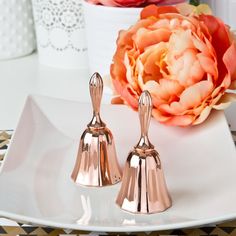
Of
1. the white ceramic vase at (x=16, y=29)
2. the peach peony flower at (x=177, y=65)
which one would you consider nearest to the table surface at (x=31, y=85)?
the white ceramic vase at (x=16, y=29)

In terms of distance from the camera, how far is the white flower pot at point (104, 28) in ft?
2.67

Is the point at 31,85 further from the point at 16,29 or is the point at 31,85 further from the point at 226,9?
the point at 226,9

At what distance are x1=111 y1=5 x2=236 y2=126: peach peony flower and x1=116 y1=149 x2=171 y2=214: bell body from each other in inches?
4.7

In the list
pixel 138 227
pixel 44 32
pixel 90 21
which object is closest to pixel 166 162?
pixel 138 227

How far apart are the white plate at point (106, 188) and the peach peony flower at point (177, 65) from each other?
3 centimetres

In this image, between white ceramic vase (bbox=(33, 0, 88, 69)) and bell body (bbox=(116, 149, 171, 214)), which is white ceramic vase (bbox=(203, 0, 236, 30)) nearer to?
white ceramic vase (bbox=(33, 0, 88, 69))

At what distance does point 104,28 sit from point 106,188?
293 mm

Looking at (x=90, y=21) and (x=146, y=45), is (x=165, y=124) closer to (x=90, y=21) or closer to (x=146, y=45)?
(x=146, y=45)

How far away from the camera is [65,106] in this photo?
0.75 m

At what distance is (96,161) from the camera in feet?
2.03

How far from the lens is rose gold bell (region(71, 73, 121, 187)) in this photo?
0.61 meters

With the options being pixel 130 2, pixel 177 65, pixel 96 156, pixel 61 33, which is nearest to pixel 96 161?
pixel 96 156

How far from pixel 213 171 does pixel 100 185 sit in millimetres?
102

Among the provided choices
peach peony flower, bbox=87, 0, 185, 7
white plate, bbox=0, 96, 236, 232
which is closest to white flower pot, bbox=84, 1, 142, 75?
peach peony flower, bbox=87, 0, 185, 7
